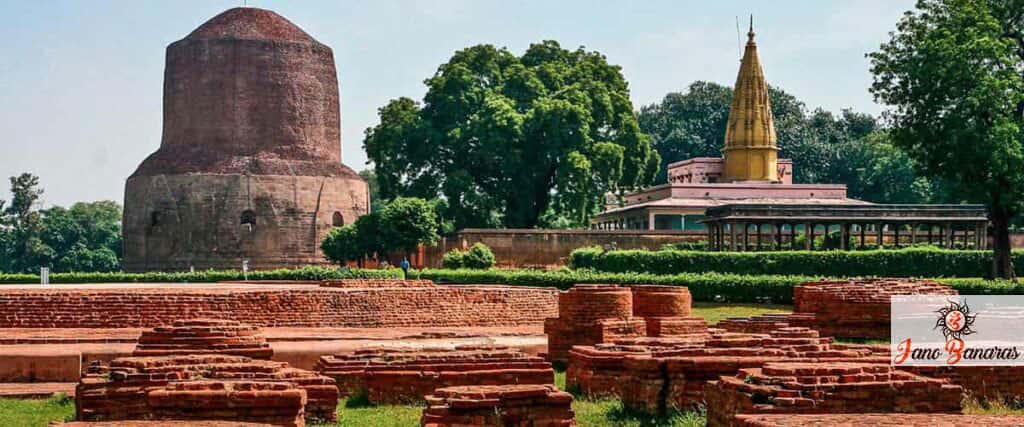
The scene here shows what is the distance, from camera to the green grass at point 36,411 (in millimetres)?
8547

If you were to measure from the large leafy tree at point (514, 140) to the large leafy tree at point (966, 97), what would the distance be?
11.0m

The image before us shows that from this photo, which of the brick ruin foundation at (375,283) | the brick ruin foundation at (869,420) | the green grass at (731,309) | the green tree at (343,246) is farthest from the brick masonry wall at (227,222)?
the brick ruin foundation at (869,420)

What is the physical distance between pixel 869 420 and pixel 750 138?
35.3 meters

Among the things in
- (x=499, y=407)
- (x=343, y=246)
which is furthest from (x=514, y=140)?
(x=499, y=407)

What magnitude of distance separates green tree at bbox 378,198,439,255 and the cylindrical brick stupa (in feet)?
11.6

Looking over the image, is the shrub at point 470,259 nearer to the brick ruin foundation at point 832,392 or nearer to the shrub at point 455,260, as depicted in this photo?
the shrub at point 455,260

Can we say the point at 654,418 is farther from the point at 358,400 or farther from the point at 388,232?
the point at 388,232

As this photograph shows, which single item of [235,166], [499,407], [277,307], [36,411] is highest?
[235,166]

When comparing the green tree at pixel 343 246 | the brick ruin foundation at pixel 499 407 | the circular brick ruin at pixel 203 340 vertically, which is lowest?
the brick ruin foundation at pixel 499 407

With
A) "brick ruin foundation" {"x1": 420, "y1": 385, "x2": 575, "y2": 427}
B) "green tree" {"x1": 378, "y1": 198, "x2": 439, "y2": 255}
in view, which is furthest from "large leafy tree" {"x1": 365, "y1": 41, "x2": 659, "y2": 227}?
"brick ruin foundation" {"x1": 420, "y1": 385, "x2": 575, "y2": 427}

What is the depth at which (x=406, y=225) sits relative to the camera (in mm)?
32219

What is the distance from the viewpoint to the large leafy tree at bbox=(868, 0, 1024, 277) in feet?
71.1

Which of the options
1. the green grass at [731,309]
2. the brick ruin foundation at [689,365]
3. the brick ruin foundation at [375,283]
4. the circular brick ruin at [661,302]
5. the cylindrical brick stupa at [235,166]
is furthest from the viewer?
the cylindrical brick stupa at [235,166]

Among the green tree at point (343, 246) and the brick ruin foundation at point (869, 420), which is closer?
the brick ruin foundation at point (869, 420)
